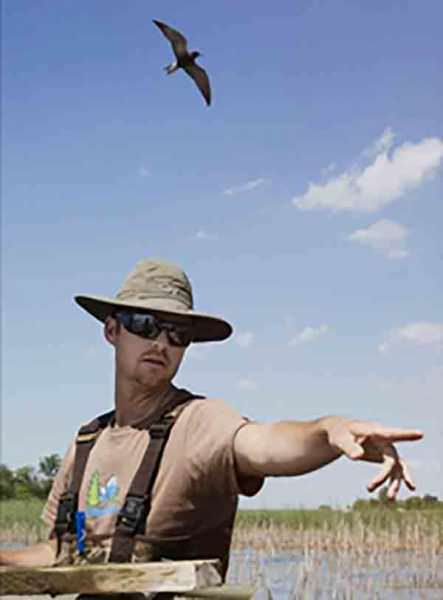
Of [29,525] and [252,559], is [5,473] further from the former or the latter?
[252,559]

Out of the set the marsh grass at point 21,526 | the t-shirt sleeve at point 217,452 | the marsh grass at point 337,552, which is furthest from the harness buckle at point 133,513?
the marsh grass at point 21,526

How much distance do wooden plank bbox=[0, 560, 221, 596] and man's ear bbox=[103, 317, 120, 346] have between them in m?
0.75

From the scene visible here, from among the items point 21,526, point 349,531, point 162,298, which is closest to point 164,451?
point 162,298

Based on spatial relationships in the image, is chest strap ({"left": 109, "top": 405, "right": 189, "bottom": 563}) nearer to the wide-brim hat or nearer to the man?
the man

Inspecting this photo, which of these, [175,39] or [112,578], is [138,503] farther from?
[175,39]

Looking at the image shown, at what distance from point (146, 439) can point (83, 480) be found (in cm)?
15

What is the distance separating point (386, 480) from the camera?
1.53 m

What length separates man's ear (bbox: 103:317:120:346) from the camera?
7.59 ft

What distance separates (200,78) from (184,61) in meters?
0.11

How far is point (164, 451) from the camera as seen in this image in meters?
2.07

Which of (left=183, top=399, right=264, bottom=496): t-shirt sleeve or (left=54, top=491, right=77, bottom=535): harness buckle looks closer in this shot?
(left=183, top=399, right=264, bottom=496): t-shirt sleeve

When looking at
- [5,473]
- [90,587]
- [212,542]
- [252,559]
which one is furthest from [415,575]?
[5,473]

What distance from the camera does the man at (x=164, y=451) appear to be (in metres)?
1.91

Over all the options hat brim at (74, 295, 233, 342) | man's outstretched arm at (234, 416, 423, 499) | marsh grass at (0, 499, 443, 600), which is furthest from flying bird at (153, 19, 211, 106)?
marsh grass at (0, 499, 443, 600)
